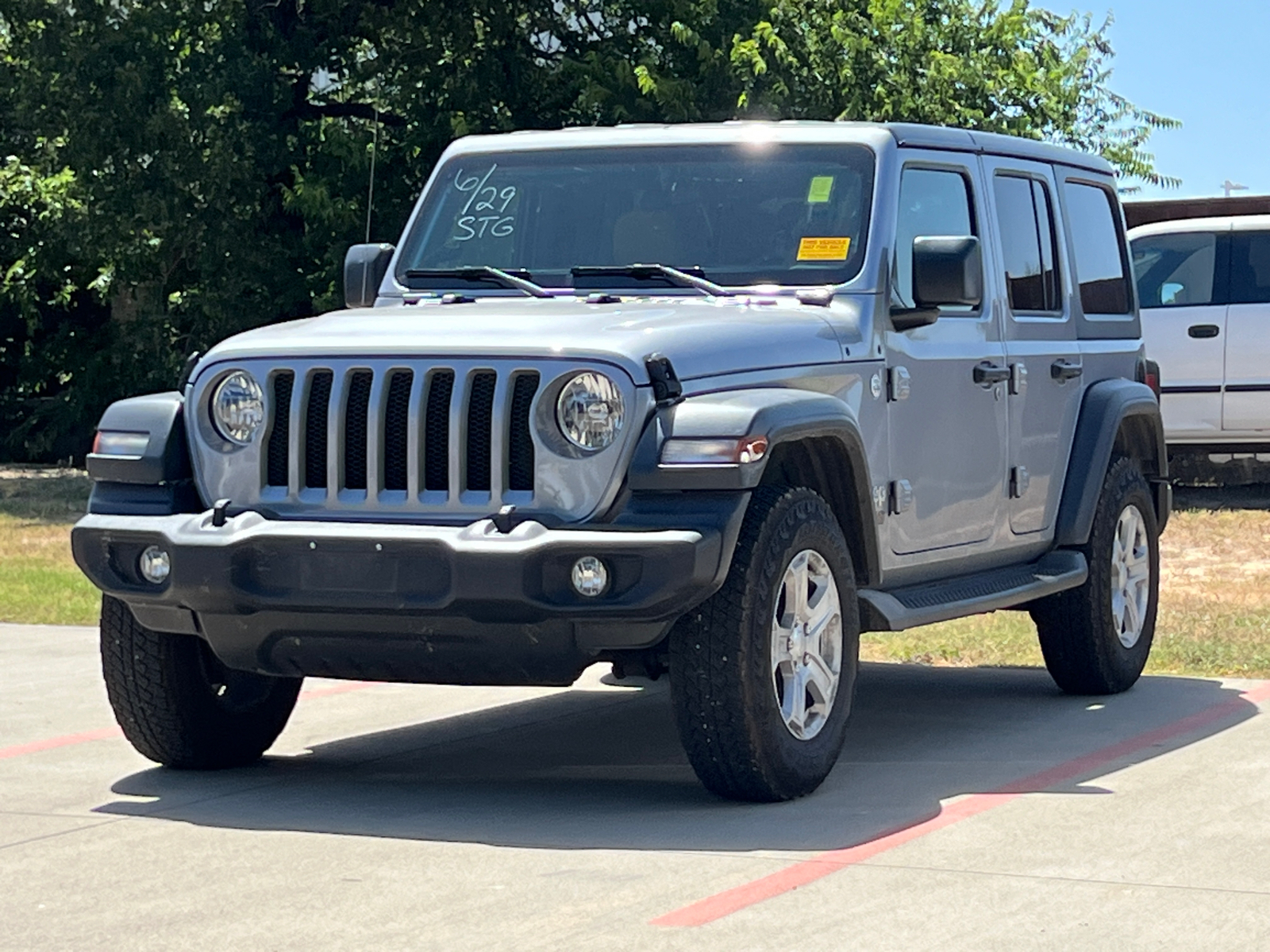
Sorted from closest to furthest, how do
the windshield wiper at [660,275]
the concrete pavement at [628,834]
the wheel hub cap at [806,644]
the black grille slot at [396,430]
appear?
1. the concrete pavement at [628,834]
2. the black grille slot at [396,430]
3. the wheel hub cap at [806,644]
4. the windshield wiper at [660,275]

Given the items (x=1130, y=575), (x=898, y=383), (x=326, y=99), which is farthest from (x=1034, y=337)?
(x=326, y=99)

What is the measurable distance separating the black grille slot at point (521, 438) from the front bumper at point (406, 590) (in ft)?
0.54

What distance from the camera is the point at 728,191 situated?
7691 millimetres

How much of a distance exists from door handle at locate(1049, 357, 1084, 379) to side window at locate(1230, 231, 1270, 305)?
26.6 ft

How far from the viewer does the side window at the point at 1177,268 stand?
1667 centimetres

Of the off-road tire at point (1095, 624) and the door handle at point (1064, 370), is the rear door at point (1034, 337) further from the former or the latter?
the off-road tire at point (1095, 624)

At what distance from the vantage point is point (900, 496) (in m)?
7.45

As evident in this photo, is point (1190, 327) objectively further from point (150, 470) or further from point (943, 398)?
point (150, 470)

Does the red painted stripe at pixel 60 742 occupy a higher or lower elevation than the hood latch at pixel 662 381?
lower

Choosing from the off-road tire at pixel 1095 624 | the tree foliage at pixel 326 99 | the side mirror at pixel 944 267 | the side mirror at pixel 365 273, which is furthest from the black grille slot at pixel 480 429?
the tree foliage at pixel 326 99

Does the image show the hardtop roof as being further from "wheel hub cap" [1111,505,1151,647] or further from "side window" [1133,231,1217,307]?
"side window" [1133,231,1217,307]

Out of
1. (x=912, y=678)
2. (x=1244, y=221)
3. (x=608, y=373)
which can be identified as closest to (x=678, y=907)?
(x=608, y=373)

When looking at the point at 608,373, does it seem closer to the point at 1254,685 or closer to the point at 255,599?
the point at 255,599

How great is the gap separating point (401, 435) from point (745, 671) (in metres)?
1.17
